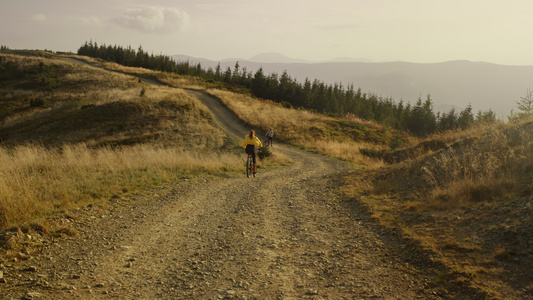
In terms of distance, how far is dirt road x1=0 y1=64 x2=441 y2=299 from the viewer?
484cm

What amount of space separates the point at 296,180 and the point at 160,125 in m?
19.4

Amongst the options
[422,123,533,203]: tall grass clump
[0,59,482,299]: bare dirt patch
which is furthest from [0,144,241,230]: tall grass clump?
[422,123,533,203]: tall grass clump

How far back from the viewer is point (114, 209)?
9.18 meters

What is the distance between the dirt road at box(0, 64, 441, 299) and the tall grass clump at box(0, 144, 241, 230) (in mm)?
873

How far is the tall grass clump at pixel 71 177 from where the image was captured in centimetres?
744

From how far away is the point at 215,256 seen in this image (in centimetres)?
625

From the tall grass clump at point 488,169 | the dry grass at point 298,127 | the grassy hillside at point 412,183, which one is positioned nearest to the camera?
the grassy hillside at point 412,183

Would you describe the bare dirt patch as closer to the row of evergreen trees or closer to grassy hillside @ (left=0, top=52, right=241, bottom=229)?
grassy hillside @ (left=0, top=52, right=241, bottom=229)

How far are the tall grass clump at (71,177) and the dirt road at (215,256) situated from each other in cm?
87

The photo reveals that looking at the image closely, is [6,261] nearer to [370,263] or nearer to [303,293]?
[303,293]

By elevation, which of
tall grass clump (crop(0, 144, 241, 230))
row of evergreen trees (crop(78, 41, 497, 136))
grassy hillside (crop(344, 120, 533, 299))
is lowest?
tall grass clump (crop(0, 144, 241, 230))

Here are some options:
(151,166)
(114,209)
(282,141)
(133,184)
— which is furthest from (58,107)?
(114,209)

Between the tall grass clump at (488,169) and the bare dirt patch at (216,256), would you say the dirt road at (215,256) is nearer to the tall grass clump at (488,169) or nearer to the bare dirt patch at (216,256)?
the bare dirt patch at (216,256)

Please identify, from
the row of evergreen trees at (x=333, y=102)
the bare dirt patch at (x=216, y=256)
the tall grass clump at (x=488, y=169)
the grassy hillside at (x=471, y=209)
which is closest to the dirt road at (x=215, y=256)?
the bare dirt patch at (x=216, y=256)
